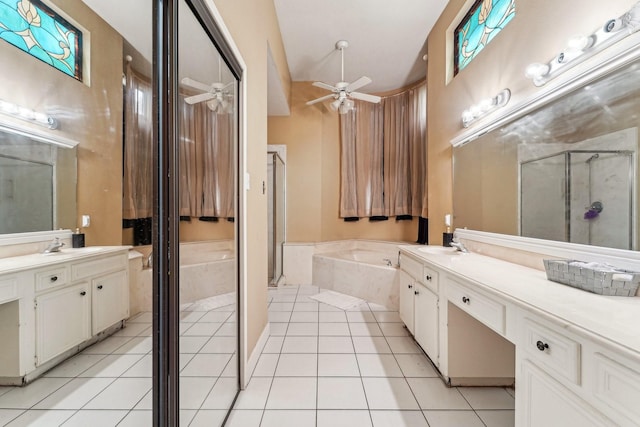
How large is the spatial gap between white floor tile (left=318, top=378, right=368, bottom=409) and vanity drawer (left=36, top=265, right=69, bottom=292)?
1459 millimetres

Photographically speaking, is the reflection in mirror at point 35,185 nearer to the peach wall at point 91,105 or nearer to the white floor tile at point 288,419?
the peach wall at point 91,105

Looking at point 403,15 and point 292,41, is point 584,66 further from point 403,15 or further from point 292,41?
point 292,41

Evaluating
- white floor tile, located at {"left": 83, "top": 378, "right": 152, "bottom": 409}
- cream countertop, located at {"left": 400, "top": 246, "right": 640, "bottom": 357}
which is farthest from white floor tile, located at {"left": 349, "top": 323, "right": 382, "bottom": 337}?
white floor tile, located at {"left": 83, "top": 378, "right": 152, "bottom": 409}

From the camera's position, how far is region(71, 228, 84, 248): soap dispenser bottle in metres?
0.51

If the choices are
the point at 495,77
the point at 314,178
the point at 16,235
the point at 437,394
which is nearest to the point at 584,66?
the point at 495,77

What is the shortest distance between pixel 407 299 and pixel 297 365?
105cm

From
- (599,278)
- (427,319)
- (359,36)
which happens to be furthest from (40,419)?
(359,36)

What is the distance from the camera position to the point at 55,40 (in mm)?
451

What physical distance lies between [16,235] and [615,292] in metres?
1.73

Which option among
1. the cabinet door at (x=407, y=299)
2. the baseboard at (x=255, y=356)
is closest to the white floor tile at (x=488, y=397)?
the cabinet door at (x=407, y=299)

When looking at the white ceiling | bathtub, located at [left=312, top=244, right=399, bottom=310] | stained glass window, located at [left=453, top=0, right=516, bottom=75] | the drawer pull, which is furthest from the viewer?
bathtub, located at [left=312, top=244, right=399, bottom=310]

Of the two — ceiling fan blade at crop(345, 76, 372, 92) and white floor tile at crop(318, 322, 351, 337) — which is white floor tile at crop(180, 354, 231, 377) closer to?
white floor tile at crop(318, 322, 351, 337)

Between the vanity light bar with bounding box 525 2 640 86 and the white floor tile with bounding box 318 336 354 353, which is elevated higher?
the vanity light bar with bounding box 525 2 640 86

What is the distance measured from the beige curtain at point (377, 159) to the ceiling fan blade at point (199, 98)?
3.08 m
